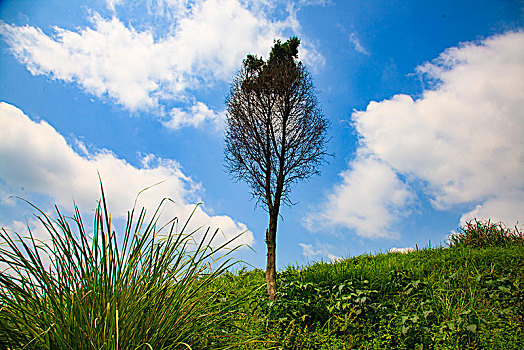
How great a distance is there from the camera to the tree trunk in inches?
219

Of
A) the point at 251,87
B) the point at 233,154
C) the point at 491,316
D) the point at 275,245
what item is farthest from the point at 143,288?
the point at 251,87

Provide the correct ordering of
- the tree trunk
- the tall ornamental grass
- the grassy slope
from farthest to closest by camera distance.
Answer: the tree trunk, the grassy slope, the tall ornamental grass

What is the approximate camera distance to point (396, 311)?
180 inches

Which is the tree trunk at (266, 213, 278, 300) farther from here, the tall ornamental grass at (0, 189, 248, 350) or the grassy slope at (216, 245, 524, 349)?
the tall ornamental grass at (0, 189, 248, 350)

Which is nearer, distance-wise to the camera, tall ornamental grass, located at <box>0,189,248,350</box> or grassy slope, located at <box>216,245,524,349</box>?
tall ornamental grass, located at <box>0,189,248,350</box>

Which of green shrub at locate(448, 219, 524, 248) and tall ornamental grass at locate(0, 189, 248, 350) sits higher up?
green shrub at locate(448, 219, 524, 248)

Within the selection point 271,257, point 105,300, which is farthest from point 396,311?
point 105,300

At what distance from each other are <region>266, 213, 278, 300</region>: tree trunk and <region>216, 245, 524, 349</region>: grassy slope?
0.54 ft

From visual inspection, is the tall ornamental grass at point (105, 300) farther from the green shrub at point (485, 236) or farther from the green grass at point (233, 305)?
the green shrub at point (485, 236)

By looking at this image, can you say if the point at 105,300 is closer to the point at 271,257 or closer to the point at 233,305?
the point at 233,305

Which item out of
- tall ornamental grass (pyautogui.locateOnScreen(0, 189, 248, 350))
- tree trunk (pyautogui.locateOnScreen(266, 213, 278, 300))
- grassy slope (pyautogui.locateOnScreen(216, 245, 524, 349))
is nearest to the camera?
tall ornamental grass (pyautogui.locateOnScreen(0, 189, 248, 350))

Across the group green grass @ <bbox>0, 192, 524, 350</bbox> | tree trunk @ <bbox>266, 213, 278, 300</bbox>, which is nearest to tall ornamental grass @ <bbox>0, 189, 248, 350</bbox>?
green grass @ <bbox>0, 192, 524, 350</bbox>

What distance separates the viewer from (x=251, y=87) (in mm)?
7109

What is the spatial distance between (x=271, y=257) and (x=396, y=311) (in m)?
2.10
